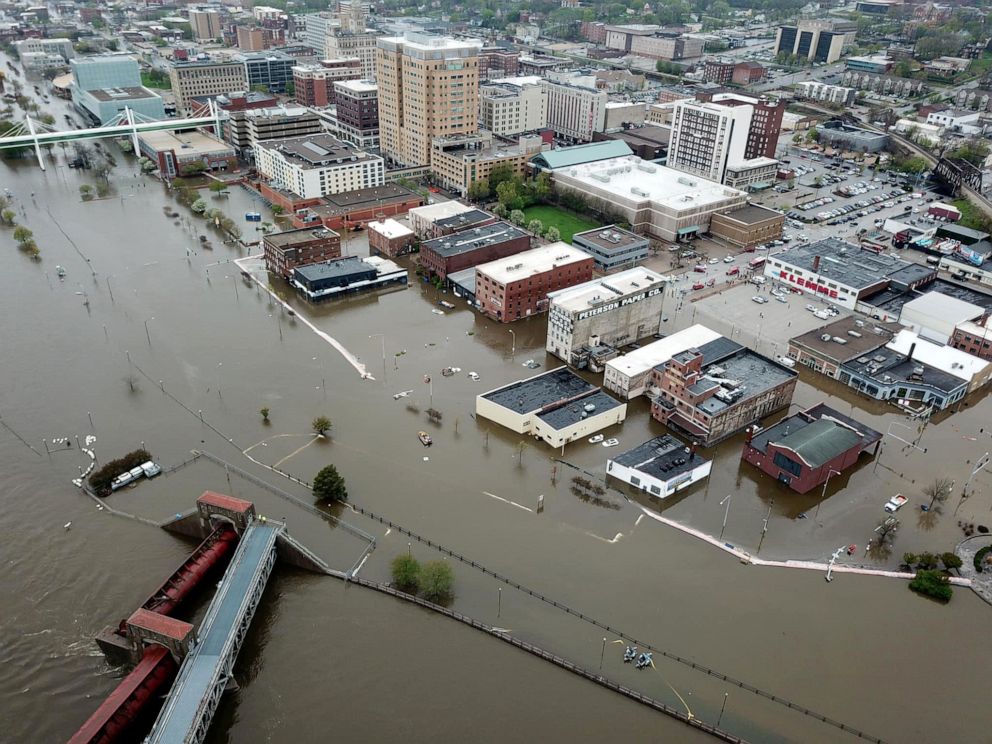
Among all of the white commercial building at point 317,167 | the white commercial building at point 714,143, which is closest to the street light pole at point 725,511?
the white commercial building at point 714,143

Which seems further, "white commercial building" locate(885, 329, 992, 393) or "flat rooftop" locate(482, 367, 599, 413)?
"white commercial building" locate(885, 329, 992, 393)

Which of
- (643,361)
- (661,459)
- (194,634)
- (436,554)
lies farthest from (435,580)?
(643,361)

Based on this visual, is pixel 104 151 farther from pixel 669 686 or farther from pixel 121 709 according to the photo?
pixel 669 686

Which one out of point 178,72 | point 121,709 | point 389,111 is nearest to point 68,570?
point 121,709

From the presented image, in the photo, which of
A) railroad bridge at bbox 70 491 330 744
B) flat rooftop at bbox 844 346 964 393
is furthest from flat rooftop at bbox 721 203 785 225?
railroad bridge at bbox 70 491 330 744

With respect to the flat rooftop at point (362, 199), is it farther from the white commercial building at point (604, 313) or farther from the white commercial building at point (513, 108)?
the white commercial building at point (604, 313)

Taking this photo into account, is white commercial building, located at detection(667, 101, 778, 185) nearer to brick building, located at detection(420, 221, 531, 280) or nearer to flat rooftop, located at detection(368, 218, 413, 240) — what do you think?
brick building, located at detection(420, 221, 531, 280)
